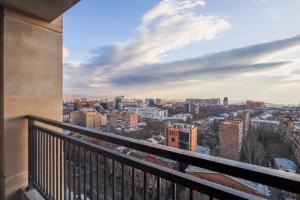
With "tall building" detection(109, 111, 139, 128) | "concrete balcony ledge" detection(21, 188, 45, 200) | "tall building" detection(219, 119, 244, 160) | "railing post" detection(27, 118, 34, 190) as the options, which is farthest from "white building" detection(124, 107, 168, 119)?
"concrete balcony ledge" detection(21, 188, 45, 200)

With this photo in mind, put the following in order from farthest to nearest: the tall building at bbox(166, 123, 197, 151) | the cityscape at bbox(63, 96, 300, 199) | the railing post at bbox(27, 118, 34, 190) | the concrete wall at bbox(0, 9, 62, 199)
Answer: the railing post at bbox(27, 118, 34, 190) → the concrete wall at bbox(0, 9, 62, 199) → the tall building at bbox(166, 123, 197, 151) → the cityscape at bbox(63, 96, 300, 199)

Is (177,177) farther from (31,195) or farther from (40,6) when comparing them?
(40,6)

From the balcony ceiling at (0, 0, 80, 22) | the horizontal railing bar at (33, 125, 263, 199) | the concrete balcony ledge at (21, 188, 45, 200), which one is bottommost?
the concrete balcony ledge at (21, 188, 45, 200)

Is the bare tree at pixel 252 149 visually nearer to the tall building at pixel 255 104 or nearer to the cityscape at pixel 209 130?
the cityscape at pixel 209 130

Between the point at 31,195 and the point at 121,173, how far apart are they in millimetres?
1873

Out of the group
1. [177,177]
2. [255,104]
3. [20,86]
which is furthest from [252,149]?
[20,86]

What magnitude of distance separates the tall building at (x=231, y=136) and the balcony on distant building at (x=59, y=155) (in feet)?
4.07

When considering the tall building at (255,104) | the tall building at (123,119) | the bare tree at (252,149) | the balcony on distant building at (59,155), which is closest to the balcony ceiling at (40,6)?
the balcony on distant building at (59,155)

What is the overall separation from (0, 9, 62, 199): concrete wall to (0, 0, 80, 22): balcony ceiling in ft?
0.36

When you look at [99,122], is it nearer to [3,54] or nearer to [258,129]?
[3,54]

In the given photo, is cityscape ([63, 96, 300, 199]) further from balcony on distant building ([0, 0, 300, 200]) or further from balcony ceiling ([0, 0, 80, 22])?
balcony ceiling ([0, 0, 80, 22])

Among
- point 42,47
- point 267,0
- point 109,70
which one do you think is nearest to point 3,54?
point 42,47

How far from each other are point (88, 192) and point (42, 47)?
216 centimetres

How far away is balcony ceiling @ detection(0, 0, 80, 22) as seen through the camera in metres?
2.23
